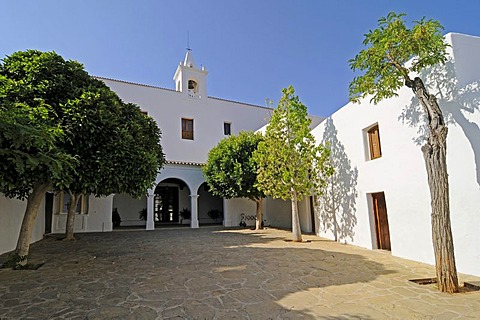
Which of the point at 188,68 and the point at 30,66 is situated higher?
the point at 188,68

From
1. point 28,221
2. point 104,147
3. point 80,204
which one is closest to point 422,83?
point 104,147

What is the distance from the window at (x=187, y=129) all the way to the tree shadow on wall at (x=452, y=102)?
15416 mm

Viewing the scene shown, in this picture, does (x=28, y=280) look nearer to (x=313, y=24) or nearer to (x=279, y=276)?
(x=279, y=276)

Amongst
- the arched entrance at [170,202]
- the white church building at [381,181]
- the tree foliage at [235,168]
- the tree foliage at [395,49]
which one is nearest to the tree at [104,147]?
the white church building at [381,181]

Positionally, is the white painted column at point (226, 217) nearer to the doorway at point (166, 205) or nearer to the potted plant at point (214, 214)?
the potted plant at point (214, 214)

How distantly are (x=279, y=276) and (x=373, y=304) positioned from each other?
210 cm

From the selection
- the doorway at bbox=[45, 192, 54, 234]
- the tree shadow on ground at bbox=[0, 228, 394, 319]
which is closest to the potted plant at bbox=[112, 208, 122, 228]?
the doorway at bbox=[45, 192, 54, 234]

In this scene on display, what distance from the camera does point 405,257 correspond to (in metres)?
7.41

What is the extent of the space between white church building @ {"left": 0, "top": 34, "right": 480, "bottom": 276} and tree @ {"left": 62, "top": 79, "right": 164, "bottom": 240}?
4.79 m

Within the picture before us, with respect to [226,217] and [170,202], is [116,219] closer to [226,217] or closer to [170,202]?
[170,202]

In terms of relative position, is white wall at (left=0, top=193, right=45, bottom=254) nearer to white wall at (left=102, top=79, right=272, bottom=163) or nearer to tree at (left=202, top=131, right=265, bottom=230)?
tree at (left=202, top=131, right=265, bottom=230)

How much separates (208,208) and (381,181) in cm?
1569

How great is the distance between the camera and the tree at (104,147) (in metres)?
6.34

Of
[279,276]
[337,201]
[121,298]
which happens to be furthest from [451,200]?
[121,298]
